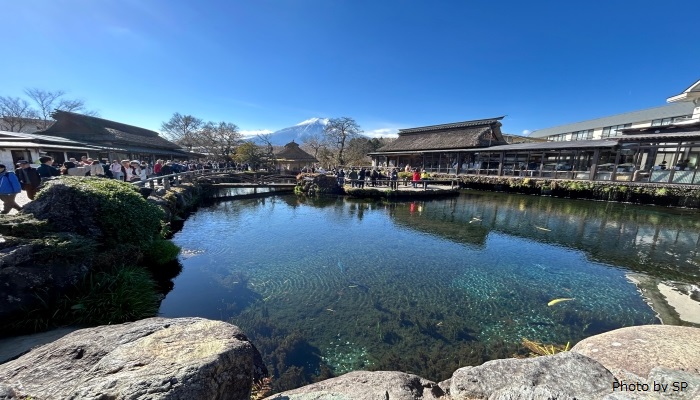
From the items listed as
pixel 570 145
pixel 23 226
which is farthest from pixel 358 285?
pixel 570 145

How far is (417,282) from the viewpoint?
22.3ft

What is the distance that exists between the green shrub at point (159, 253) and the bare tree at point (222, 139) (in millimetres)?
27016

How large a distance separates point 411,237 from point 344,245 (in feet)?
9.44

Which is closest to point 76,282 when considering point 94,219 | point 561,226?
point 94,219

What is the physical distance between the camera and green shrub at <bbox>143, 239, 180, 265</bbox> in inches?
270

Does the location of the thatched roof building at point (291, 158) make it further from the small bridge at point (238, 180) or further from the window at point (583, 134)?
the window at point (583, 134)

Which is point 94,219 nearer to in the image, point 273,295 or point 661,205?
point 273,295

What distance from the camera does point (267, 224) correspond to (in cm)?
1233

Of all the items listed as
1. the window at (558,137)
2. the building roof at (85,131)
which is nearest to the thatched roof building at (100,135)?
the building roof at (85,131)

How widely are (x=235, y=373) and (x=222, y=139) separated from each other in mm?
34636

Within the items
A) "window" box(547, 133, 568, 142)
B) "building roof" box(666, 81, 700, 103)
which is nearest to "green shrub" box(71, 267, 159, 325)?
"building roof" box(666, 81, 700, 103)

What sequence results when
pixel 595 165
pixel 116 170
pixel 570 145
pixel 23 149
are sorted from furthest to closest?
pixel 570 145 < pixel 595 165 < pixel 23 149 < pixel 116 170

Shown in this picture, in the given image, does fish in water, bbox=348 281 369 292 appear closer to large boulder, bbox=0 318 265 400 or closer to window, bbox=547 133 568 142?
large boulder, bbox=0 318 265 400

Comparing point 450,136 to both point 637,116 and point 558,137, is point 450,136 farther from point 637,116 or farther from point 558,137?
point 558,137
